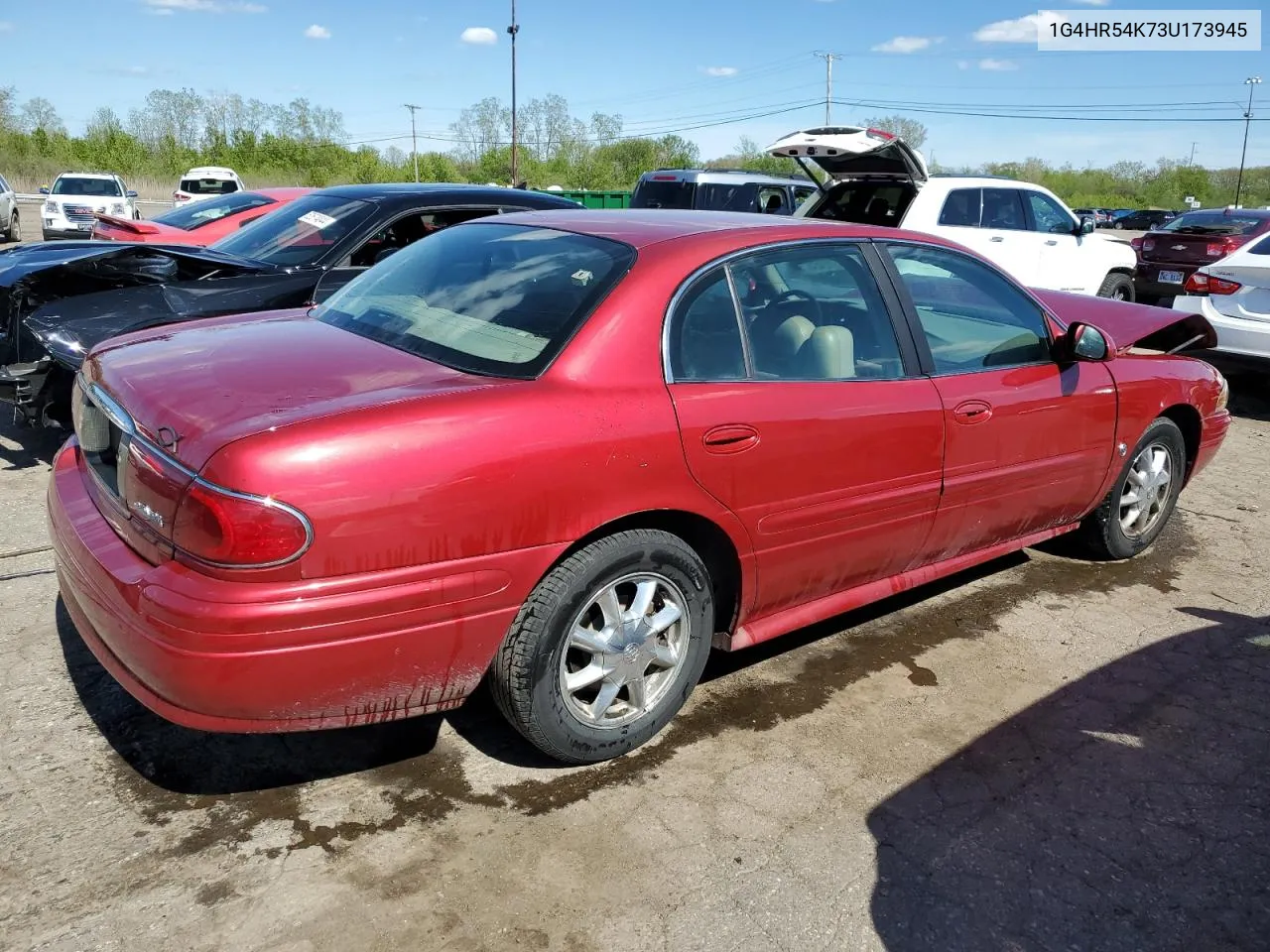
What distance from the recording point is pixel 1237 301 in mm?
8055

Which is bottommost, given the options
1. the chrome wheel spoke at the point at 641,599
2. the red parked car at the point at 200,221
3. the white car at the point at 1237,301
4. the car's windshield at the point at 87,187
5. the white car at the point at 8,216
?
the chrome wheel spoke at the point at 641,599

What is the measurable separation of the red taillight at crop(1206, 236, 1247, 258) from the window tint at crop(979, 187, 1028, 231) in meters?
4.19

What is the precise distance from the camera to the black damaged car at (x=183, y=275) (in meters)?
4.83

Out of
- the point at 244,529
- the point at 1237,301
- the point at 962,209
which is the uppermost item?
the point at 962,209

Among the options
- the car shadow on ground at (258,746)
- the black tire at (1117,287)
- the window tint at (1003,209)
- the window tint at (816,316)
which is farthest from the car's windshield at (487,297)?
the black tire at (1117,287)

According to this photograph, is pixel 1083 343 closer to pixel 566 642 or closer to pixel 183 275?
pixel 566 642

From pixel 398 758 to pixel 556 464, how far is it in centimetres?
107

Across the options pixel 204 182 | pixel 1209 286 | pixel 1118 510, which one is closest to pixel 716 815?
pixel 1118 510

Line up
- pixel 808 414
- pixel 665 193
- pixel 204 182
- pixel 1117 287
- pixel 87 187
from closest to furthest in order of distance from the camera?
pixel 808 414, pixel 1117 287, pixel 665 193, pixel 87 187, pixel 204 182

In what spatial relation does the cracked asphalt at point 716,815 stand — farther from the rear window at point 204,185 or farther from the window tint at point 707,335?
the rear window at point 204,185

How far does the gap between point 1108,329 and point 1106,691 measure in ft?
7.01

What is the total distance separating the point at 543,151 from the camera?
76.0m

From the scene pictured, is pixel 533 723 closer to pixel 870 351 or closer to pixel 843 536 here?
pixel 843 536

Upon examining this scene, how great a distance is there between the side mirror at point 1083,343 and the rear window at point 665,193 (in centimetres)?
938
